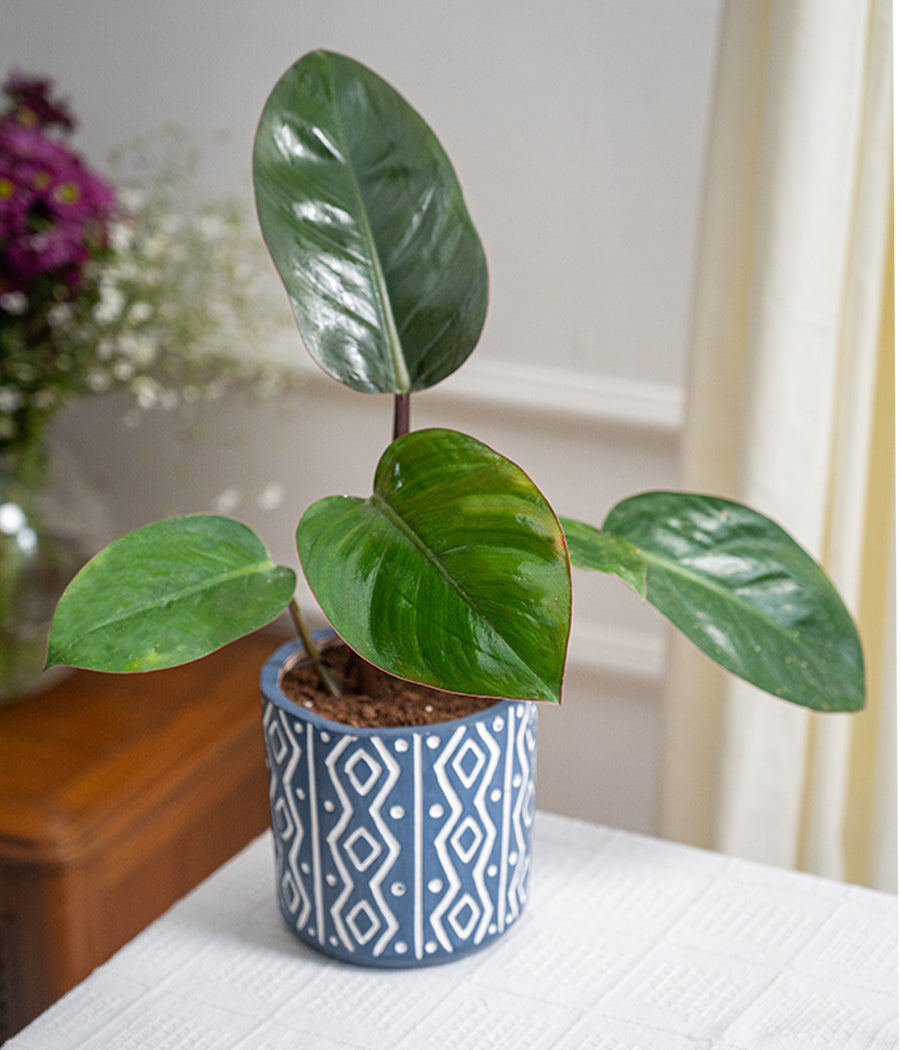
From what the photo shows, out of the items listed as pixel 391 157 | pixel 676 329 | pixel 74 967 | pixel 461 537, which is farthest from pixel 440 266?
pixel 74 967

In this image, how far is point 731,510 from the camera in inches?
28.4

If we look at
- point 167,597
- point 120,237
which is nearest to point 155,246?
point 120,237

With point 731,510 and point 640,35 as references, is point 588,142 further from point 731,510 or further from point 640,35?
point 731,510

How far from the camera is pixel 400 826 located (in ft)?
2.12

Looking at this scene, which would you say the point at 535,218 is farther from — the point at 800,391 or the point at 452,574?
the point at 452,574

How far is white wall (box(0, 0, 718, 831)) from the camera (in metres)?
1.13

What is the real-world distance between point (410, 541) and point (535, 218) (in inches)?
27.1

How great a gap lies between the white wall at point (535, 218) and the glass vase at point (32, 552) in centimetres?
21

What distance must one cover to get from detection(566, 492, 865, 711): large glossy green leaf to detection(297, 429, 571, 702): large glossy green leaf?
0.33 feet

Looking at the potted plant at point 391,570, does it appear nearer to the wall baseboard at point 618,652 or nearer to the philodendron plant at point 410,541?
the philodendron plant at point 410,541

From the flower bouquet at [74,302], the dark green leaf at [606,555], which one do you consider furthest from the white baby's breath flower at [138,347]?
the dark green leaf at [606,555]

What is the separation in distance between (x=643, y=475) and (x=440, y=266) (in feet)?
1.93

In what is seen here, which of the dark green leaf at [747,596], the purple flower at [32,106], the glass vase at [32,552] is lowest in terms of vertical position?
the glass vase at [32,552]

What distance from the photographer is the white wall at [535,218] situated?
3.70ft
